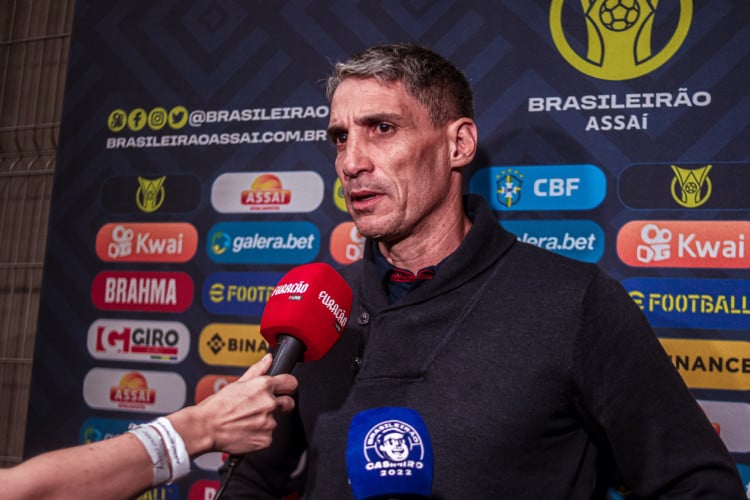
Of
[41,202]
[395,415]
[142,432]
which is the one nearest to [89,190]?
[41,202]

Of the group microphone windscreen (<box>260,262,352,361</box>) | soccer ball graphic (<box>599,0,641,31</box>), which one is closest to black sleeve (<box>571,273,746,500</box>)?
microphone windscreen (<box>260,262,352,361</box>)

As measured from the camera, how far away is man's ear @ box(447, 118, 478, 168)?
137 centimetres

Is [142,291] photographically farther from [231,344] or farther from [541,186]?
[541,186]

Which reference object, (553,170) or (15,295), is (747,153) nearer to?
(553,170)

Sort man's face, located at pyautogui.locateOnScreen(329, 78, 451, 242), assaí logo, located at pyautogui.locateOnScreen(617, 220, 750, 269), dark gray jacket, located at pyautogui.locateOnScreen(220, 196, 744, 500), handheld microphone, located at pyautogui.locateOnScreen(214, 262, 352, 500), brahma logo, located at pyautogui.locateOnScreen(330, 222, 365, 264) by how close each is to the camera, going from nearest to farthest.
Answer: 1. handheld microphone, located at pyautogui.locateOnScreen(214, 262, 352, 500)
2. dark gray jacket, located at pyautogui.locateOnScreen(220, 196, 744, 500)
3. man's face, located at pyautogui.locateOnScreen(329, 78, 451, 242)
4. assaí logo, located at pyautogui.locateOnScreen(617, 220, 750, 269)
5. brahma logo, located at pyautogui.locateOnScreen(330, 222, 365, 264)

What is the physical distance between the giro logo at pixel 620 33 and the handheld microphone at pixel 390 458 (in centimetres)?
106

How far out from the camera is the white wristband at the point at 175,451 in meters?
0.91

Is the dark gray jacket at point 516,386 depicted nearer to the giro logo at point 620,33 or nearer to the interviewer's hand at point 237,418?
the interviewer's hand at point 237,418

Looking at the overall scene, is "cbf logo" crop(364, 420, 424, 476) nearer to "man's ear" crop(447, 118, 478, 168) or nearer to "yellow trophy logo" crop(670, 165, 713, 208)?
"man's ear" crop(447, 118, 478, 168)

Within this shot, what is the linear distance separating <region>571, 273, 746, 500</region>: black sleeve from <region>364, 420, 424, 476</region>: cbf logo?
369mm

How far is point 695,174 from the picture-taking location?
1.51 meters

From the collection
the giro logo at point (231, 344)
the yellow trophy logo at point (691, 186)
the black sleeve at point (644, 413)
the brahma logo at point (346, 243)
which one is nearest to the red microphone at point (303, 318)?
the black sleeve at point (644, 413)

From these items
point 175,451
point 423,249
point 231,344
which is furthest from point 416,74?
point 231,344

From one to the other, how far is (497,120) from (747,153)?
55 cm
